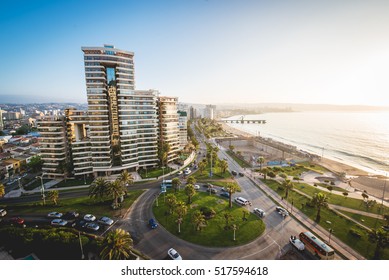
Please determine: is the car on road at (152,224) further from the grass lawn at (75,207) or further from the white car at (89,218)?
the white car at (89,218)

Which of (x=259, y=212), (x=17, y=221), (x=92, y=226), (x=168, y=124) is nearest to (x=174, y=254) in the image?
(x=92, y=226)

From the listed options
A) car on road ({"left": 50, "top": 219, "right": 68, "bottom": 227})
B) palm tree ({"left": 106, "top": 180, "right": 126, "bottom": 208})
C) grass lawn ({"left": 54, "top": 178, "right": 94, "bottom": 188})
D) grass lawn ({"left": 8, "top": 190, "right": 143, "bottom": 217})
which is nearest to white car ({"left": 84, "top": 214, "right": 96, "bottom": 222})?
grass lawn ({"left": 8, "top": 190, "right": 143, "bottom": 217})

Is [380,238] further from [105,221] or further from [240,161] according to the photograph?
[240,161]

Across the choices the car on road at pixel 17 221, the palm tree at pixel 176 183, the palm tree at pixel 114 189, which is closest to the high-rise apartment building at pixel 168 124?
the palm tree at pixel 176 183

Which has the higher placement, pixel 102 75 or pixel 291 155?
pixel 102 75

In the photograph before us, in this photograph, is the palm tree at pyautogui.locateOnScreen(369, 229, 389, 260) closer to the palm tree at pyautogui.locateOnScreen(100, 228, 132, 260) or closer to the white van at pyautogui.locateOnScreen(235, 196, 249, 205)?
the white van at pyautogui.locateOnScreen(235, 196, 249, 205)

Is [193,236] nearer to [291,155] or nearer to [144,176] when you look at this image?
[144,176]
